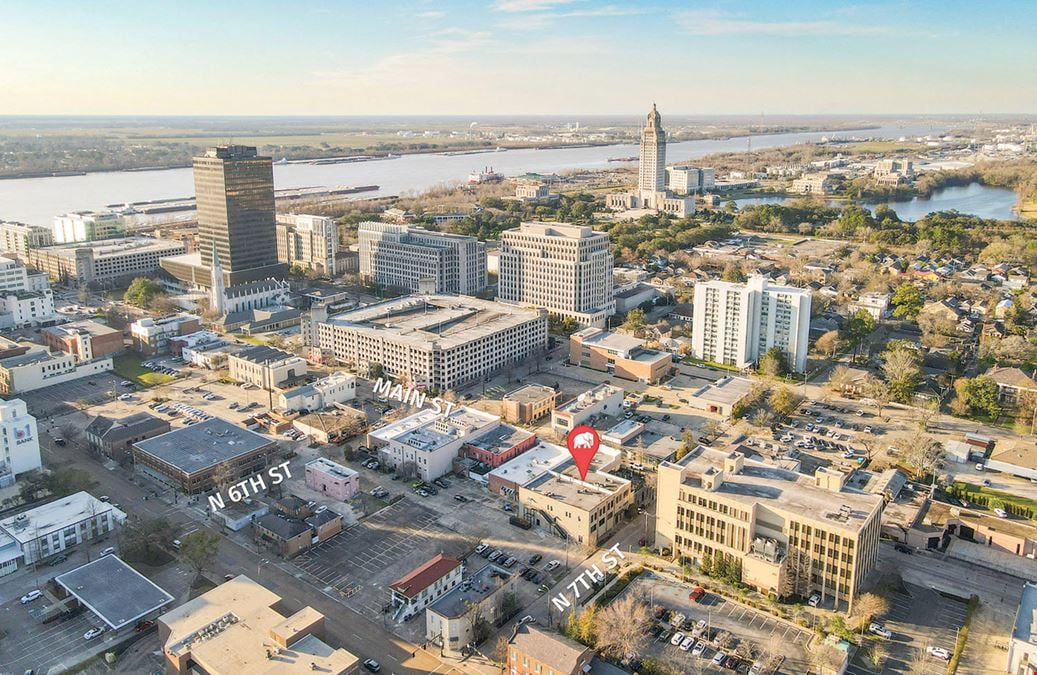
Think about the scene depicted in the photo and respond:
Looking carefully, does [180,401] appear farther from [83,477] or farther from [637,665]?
[637,665]

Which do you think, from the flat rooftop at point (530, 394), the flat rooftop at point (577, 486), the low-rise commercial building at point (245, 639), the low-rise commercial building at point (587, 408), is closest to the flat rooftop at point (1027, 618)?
the flat rooftop at point (577, 486)

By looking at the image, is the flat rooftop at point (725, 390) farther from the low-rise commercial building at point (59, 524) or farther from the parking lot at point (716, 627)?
the low-rise commercial building at point (59, 524)

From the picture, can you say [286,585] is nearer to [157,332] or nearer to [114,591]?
[114,591]


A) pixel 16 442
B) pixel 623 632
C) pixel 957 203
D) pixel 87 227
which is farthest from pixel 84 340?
pixel 957 203

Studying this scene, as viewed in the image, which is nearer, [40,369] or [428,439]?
[428,439]

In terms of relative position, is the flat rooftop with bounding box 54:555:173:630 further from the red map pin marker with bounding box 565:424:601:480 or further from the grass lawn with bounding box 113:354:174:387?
the grass lawn with bounding box 113:354:174:387

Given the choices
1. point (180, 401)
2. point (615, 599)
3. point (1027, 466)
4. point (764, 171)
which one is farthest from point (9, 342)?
point (764, 171)
